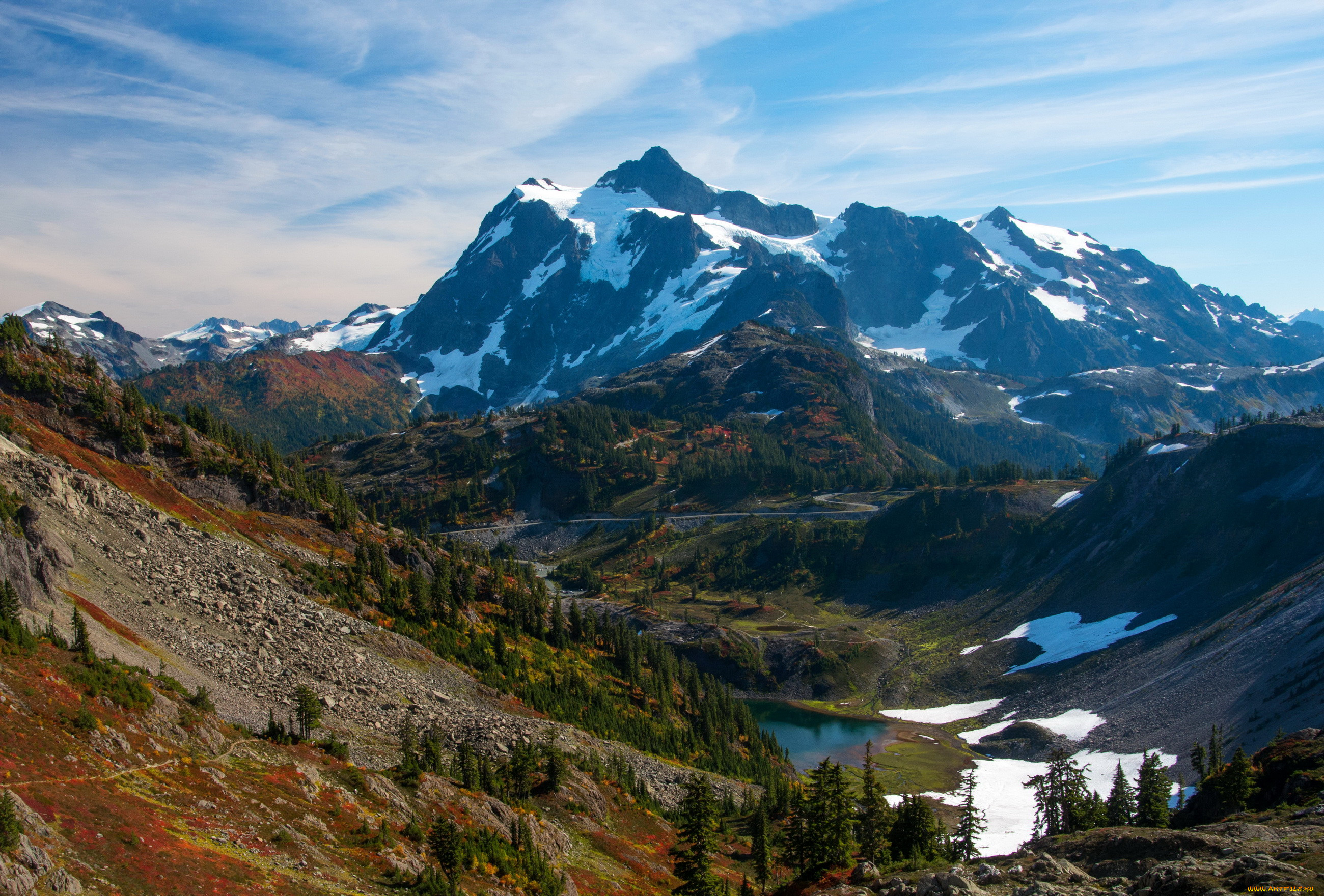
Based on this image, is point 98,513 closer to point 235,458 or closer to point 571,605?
point 235,458

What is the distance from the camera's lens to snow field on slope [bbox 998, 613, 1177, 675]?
13325cm

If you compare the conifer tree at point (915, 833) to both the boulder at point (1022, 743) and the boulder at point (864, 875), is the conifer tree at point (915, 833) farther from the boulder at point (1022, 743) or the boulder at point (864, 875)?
the boulder at point (1022, 743)

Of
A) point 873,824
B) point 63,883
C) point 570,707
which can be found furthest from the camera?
point 570,707

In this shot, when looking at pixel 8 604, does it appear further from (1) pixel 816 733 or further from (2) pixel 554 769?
(1) pixel 816 733

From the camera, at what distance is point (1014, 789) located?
99188mm

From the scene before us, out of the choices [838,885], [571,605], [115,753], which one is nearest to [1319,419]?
[571,605]

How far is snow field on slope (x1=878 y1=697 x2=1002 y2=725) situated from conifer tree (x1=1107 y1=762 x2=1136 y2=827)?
5570cm

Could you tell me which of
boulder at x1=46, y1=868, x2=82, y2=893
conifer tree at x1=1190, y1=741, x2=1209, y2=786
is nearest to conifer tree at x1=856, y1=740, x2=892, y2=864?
conifer tree at x1=1190, y1=741, x2=1209, y2=786

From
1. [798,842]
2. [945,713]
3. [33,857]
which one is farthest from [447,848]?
[945,713]

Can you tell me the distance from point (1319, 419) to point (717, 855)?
557 feet

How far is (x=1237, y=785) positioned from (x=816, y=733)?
7901 centimetres

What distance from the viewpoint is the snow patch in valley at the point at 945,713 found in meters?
129

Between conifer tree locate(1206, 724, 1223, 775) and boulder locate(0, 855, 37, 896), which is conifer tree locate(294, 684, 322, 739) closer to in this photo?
boulder locate(0, 855, 37, 896)

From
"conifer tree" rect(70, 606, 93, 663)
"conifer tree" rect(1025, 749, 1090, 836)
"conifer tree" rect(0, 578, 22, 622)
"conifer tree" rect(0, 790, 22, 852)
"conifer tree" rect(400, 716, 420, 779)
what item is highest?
"conifer tree" rect(0, 578, 22, 622)
